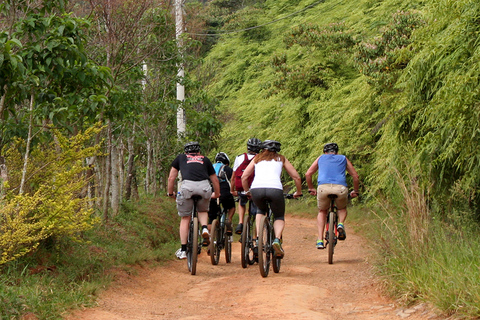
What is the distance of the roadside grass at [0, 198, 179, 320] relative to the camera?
556 cm

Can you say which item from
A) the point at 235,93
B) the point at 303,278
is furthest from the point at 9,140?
the point at 235,93

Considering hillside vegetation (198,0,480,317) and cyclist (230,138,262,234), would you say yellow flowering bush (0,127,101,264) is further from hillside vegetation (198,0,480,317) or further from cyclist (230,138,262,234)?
hillside vegetation (198,0,480,317)

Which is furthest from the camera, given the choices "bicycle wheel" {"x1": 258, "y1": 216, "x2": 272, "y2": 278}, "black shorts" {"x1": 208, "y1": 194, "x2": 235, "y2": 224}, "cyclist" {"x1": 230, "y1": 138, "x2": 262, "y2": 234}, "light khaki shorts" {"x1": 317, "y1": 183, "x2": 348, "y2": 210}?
"black shorts" {"x1": 208, "y1": 194, "x2": 235, "y2": 224}

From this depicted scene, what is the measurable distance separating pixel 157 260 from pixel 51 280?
10.7 feet

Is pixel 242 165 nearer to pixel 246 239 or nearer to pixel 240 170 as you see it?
pixel 240 170

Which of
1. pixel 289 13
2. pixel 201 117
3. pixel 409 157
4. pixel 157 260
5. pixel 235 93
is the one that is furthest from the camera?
pixel 289 13

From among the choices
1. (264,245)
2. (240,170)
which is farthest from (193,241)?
(240,170)

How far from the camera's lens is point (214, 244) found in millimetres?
9352

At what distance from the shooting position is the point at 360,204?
59.3 ft

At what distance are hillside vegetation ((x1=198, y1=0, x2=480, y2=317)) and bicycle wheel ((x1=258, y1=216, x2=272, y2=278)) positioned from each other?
1.53 meters

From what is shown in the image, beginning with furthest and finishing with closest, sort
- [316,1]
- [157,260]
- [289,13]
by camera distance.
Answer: [289,13] < [316,1] < [157,260]

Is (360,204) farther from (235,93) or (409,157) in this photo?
(235,93)

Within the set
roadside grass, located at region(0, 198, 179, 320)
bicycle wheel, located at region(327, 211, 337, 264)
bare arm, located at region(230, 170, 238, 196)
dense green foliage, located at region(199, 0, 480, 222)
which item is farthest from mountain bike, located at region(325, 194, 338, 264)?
roadside grass, located at region(0, 198, 179, 320)

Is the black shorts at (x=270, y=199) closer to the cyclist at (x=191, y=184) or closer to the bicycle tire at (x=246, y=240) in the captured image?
the bicycle tire at (x=246, y=240)
